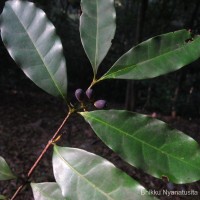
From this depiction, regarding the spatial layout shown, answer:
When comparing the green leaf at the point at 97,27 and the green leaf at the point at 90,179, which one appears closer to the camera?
the green leaf at the point at 90,179

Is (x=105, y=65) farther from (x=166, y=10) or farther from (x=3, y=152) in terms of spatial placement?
(x=3, y=152)

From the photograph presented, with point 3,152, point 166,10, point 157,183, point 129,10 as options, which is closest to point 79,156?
point 157,183

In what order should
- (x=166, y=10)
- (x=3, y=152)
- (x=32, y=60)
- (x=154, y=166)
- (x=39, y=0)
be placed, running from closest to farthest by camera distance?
(x=154, y=166), (x=32, y=60), (x=3, y=152), (x=39, y=0), (x=166, y=10)

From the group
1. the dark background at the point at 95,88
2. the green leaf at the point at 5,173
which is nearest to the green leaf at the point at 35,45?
the green leaf at the point at 5,173

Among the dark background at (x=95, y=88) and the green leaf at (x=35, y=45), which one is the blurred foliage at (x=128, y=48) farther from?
the green leaf at (x=35, y=45)

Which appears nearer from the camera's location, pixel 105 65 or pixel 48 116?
pixel 48 116

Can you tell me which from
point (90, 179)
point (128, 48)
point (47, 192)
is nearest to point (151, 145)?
point (90, 179)

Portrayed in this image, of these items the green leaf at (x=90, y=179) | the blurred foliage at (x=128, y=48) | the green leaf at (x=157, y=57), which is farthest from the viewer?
the blurred foliage at (x=128, y=48)

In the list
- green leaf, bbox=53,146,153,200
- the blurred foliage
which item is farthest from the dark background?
green leaf, bbox=53,146,153,200
